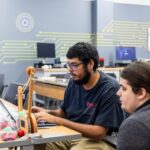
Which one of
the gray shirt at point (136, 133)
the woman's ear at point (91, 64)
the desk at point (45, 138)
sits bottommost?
the desk at point (45, 138)

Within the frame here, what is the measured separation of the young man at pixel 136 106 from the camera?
1148 millimetres

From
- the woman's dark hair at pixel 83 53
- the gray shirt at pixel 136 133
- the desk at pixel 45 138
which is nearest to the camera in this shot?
the gray shirt at pixel 136 133

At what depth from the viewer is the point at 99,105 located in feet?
6.68

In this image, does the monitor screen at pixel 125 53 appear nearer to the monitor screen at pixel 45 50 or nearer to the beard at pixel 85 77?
the monitor screen at pixel 45 50

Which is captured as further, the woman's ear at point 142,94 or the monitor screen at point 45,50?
the monitor screen at point 45,50

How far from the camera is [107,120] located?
1.97 m

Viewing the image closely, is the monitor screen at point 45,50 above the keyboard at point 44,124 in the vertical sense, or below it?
above

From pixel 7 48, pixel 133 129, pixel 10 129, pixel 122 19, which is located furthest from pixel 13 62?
pixel 133 129

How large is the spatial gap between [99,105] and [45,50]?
515cm

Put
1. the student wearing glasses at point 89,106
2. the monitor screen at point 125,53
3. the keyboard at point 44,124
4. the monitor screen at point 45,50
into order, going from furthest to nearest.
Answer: the monitor screen at point 125,53 → the monitor screen at point 45,50 → the student wearing glasses at point 89,106 → the keyboard at point 44,124

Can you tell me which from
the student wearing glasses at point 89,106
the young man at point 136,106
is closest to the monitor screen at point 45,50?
the student wearing glasses at point 89,106

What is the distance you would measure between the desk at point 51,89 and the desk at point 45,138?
2233 mm

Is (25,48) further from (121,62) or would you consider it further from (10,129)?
(10,129)

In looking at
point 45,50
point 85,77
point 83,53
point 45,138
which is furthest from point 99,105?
point 45,50
